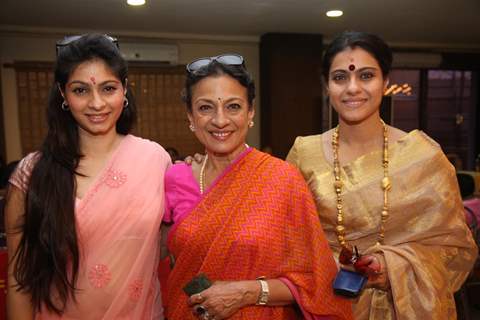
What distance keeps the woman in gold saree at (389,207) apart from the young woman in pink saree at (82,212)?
68 centimetres

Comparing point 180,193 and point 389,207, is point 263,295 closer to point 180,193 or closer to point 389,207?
point 180,193

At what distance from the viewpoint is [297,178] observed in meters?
1.46

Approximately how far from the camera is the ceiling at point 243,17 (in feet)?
15.0

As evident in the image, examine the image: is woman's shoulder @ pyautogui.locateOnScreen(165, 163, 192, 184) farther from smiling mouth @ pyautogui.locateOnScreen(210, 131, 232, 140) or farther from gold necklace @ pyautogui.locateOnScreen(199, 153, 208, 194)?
smiling mouth @ pyautogui.locateOnScreen(210, 131, 232, 140)

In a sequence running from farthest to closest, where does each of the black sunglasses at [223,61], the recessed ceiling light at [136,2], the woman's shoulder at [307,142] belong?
the recessed ceiling light at [136,2]
the woman's shoulder at [307,142]
the black sunglasses at [223,61]

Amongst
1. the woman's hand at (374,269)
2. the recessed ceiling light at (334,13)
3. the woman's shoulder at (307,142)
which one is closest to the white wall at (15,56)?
the recessed ceiling light at (334,13)

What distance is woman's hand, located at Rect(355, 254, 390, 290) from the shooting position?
141 cm

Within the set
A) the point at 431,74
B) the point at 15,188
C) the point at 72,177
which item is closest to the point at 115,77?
the point at 72,177

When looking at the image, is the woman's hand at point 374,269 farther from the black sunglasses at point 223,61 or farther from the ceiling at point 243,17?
the ceiling at point 243,17

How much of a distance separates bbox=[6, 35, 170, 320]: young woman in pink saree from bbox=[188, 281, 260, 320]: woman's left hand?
0.87 ft

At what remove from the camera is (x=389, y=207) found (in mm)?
1568

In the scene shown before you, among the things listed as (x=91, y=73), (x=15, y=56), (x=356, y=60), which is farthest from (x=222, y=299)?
(x=15, y=56)

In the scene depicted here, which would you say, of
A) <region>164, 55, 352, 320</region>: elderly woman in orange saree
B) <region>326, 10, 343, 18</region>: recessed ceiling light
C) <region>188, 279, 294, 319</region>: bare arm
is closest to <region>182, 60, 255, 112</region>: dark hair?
<region>164, 55, 352, 320</region>: elderly woman in orange saree

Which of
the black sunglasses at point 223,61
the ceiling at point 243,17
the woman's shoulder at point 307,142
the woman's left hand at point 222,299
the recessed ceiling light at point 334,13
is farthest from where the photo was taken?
the recessed ceiling light at point 334,13
